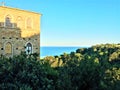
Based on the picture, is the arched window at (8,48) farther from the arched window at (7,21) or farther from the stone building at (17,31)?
the arched window at (7,21)

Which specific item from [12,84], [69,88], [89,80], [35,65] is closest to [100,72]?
[89,80]

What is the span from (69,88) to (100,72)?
300cm

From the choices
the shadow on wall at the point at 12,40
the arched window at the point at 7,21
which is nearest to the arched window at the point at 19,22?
the shadow on wall at the point at 12,40

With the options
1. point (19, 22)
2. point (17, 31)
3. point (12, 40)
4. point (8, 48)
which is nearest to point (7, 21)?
point (19, 22)

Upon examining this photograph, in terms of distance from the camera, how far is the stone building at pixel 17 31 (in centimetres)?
2442

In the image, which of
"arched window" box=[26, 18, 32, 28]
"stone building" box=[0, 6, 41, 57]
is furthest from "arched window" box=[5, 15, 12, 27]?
"arched window" box=[26, 18, 32, 28]

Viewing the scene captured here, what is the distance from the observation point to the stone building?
24.4m

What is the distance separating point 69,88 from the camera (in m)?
10.9

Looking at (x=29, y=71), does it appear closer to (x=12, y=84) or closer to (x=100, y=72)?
(x=12, y=84)

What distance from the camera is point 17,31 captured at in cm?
2622

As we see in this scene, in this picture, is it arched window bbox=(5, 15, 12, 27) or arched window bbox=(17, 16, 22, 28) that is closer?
arched window bbox=(5, 15, 12, 27)

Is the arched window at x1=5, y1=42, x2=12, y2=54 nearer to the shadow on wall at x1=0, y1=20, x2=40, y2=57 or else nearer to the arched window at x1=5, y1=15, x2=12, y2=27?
the shadow on wall at x1=0, y1=20, x2=40, y2=57

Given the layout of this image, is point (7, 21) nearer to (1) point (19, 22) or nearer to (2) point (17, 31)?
(1) point (19, 22)

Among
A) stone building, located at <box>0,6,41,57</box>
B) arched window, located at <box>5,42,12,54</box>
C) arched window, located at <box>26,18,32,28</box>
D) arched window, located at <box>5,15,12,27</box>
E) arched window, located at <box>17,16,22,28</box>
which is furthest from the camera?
arched window, located at <box>26,18,32,28</box>
